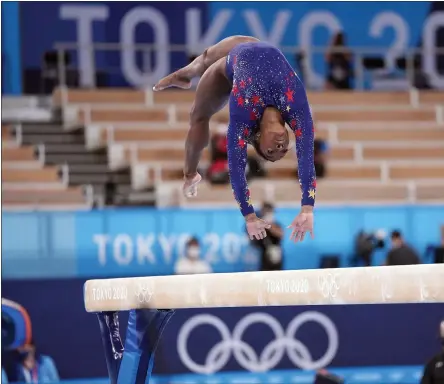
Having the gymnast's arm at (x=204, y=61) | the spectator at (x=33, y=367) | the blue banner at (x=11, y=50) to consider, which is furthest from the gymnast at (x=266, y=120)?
the blue banner at (x=11, y=50)

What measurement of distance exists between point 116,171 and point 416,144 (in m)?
3.93

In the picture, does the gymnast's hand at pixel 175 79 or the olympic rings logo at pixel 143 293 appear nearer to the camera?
the olympic rings logo at pixel 143 293

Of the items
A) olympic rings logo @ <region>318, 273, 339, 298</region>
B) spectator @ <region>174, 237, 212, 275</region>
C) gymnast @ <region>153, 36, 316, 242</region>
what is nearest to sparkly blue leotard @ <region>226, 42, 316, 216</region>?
A: gymnast @ <region>153, 36, 316, 242</region>

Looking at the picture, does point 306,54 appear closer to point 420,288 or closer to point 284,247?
point 284,247

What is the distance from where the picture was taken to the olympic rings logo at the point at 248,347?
9570 millimetres

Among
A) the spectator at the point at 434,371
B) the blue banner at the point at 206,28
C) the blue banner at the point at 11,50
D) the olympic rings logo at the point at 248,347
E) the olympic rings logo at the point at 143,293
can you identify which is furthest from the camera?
the blue banner at the point at 206,28

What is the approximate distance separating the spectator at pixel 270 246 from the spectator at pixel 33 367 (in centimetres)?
221

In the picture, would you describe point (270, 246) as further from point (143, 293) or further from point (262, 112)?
point (143, 293)

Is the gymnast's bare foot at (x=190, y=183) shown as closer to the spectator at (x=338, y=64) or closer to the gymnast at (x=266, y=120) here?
the gymnast at (x=266, y=120)

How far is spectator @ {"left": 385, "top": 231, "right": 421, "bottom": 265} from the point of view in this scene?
9234mm

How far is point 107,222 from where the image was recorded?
9.48 meters

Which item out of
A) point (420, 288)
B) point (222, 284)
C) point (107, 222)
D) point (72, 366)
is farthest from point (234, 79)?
point (72, 366)

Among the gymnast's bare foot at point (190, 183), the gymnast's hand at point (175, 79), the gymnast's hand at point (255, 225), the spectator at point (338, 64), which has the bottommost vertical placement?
the gymnast's hand at point (255, 225)

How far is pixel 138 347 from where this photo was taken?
191 inches
